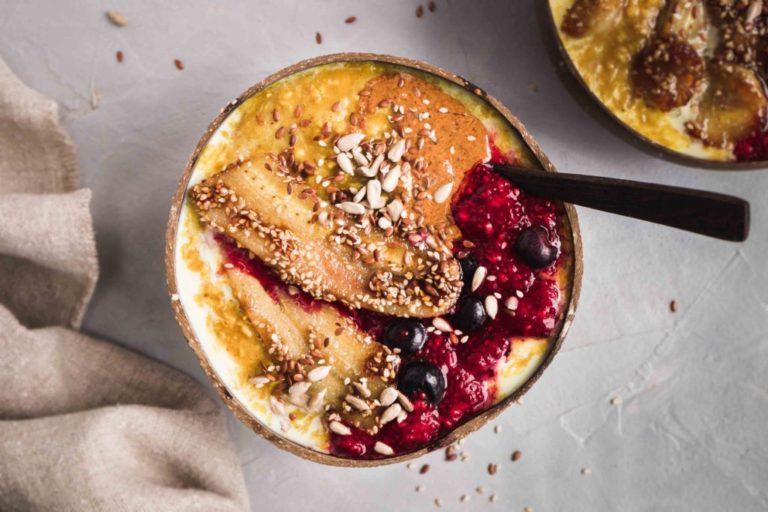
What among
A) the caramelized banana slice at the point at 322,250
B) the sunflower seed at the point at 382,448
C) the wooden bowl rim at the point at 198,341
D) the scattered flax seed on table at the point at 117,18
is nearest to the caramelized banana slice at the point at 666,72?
the wooden bowl rim at the point at 198,341

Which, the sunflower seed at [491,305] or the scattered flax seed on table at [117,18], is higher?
the scattered flax seed on table at [117,18]

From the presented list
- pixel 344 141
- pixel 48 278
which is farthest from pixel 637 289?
pixel 48 278

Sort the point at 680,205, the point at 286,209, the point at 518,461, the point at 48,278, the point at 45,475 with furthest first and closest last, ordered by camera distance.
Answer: the point at 518,461 → the point at 48,278 → the point at 45,475 → the point at 286,209 → the point at 680,205

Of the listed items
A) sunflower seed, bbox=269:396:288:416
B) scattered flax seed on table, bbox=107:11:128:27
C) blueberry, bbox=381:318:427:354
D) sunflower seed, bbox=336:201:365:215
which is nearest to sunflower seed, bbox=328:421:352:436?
sunflower seed, bbox=269:396:288:416

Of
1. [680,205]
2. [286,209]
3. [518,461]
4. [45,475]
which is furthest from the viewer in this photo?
[518,461]

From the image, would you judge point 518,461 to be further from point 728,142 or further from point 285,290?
point 728,142

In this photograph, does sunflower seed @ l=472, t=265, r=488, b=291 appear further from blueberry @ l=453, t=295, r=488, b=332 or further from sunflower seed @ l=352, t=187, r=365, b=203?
sunflower seed @ l=352, t=187, r=365, b=203

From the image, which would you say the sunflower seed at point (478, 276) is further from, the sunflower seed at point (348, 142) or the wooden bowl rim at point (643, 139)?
the wooden bowl rim at point (643, 139)
